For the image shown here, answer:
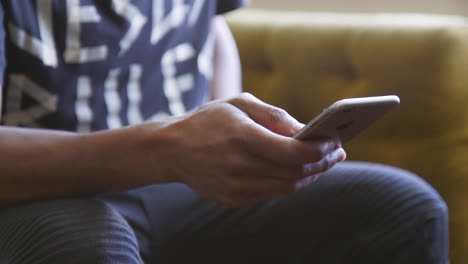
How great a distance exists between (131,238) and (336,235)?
0.29 m

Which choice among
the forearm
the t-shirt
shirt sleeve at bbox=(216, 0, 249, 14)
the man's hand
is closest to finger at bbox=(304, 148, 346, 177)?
the man's hand

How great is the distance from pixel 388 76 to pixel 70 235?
0.68 meters

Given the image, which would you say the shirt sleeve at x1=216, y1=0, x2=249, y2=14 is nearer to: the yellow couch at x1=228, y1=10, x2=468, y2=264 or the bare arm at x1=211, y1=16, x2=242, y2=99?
the bare arm at x1=211, y1=16, x2=242, y2=99

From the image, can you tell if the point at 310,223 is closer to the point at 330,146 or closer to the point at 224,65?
the point at 330,146

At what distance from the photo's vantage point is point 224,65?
1077 mm

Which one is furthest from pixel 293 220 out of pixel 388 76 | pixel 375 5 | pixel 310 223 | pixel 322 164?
pixel 375 5

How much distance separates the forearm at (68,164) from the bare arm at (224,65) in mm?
403

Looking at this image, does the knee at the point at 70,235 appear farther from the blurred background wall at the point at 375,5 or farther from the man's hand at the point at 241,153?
the blurred background wall at the point at 375,5

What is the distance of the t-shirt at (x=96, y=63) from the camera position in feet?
2.48

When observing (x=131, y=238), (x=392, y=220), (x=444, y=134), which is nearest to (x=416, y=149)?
(x=444, y=134)

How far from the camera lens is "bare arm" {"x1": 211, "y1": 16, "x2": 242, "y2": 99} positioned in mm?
1049

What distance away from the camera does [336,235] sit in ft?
2.52

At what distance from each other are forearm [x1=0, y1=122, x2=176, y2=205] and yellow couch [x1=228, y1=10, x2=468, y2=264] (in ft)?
1.76

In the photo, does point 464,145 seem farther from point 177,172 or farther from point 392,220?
point 177,172
